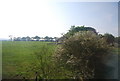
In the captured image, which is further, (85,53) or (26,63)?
(26,63)

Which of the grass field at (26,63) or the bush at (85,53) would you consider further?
the grass field at (26,63)

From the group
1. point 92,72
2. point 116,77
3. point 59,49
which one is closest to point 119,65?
point 116,77

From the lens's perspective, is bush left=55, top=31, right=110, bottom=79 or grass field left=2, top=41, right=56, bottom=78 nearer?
bush left=55, top=31, right=110, bottom=79

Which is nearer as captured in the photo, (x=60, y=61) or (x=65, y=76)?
(x=65, y=76)

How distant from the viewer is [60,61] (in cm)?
852

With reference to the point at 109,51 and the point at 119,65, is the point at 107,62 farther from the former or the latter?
the point at 119,65

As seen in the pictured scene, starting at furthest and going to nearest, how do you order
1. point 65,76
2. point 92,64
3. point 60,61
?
point 60,61, point 65,76, point 92,64

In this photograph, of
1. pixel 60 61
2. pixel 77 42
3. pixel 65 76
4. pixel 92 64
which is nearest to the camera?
pixel 92 64

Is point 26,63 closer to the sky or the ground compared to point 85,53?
closer to the ground

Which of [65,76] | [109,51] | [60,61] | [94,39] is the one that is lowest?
[65,76]

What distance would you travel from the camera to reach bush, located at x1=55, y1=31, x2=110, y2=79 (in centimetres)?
681

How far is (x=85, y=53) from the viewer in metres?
6.89

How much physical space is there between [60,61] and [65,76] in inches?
39.6

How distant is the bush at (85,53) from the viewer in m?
6.81
